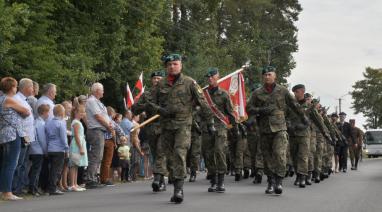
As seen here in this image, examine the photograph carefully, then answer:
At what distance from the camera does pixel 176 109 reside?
430 inches

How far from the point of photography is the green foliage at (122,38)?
84.0 feet

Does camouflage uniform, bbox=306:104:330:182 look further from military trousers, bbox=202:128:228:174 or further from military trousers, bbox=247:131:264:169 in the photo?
military trousers, bbox=202:128:228:174

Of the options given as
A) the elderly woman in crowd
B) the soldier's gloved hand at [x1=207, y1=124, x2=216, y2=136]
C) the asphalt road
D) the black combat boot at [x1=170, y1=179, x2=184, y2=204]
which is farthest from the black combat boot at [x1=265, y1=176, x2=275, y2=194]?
the elderly woman in crowd

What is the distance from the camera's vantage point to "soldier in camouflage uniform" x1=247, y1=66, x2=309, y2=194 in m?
12.5

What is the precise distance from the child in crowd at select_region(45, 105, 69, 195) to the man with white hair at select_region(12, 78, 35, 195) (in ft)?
1.47

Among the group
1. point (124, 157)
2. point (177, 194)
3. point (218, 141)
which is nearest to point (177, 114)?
point (177, 194)

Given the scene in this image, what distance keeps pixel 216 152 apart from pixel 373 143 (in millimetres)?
43830

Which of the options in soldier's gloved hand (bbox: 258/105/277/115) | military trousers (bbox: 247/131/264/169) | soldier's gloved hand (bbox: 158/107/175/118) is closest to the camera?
soldier's gloved hand (bbox: 158/107/175/118)

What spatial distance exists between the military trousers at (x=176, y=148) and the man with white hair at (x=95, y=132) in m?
3.14

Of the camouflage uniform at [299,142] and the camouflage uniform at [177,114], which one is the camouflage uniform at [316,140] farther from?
the camouflage uniform at [177,114]

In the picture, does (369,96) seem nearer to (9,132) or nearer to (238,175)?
(238,175)

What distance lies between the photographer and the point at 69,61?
28.2 m

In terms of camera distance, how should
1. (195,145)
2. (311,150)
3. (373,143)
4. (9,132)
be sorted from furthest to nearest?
(373,143) < (311,150) < (195,145) < (9,132)

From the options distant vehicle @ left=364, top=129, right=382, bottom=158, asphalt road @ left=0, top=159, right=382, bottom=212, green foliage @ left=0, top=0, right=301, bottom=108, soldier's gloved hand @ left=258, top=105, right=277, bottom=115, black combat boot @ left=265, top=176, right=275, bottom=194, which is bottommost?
asphalt road @ left=0, top=159, right=382, bottom=212
